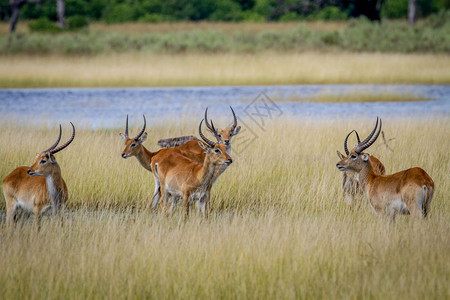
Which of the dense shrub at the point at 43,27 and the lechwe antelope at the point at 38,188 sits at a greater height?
the dense shrub at the point at 43,27

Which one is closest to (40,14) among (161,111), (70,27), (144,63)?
(70,27)

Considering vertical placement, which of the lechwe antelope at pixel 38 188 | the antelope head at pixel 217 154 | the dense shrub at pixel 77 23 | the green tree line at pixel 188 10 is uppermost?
the green tree line at pixel 188 10

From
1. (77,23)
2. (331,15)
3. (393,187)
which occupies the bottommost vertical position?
(393,187)

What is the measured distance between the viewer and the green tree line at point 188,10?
156 feet

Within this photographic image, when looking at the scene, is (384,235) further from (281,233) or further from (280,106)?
(280,106)

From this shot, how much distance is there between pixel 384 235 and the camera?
6.82 meters

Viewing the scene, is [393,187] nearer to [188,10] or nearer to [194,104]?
[194,104]

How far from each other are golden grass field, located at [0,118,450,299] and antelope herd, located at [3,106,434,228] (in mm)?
191

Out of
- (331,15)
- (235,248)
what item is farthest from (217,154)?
(331,15)

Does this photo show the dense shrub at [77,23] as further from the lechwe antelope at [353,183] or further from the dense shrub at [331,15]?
the lechwe antelope at [353,183]

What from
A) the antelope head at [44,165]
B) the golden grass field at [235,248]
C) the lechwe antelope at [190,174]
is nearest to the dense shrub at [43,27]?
the golden grass field at [235,248]

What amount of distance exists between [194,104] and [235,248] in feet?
42.6

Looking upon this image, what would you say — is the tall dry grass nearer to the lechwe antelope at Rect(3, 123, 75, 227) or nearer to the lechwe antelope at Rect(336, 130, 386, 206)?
the lechwe antelope at Rect(336, 130, 386, 206)

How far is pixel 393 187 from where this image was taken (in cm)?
721
